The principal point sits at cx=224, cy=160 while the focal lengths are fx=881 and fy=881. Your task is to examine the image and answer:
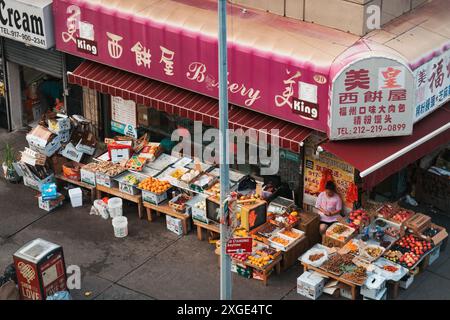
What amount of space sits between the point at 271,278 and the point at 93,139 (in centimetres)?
701

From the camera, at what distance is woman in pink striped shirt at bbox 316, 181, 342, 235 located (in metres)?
20.2

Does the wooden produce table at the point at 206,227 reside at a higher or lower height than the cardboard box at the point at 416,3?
lower

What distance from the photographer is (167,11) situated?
20922 mm

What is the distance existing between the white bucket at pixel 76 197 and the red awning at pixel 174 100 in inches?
103

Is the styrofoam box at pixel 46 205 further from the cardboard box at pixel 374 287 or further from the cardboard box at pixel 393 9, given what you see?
the cardboard box at pixel 393 9

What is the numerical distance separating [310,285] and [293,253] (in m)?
1.35

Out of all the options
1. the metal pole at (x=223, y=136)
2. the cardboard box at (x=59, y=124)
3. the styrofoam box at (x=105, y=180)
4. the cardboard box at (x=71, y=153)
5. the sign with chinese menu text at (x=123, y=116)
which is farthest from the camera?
the sign with chinese menu text at (x=123, y=116)

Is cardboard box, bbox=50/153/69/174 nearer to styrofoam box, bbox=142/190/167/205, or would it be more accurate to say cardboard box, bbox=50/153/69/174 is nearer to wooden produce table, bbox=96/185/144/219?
wooden produce table, bbox=96/185/144/219

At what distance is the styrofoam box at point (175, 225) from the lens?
68.4 feet

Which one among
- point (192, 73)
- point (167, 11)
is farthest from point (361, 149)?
point (167, 11)

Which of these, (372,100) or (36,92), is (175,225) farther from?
(36,92)

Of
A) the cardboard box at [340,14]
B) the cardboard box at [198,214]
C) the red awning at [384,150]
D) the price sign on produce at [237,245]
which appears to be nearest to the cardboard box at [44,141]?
the cardboard box at [198,214]

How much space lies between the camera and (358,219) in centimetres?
1981

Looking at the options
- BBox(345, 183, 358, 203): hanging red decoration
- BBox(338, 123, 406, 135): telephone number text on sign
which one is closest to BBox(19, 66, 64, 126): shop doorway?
BBox(345, 183, 358, 203): hanging red decoration
